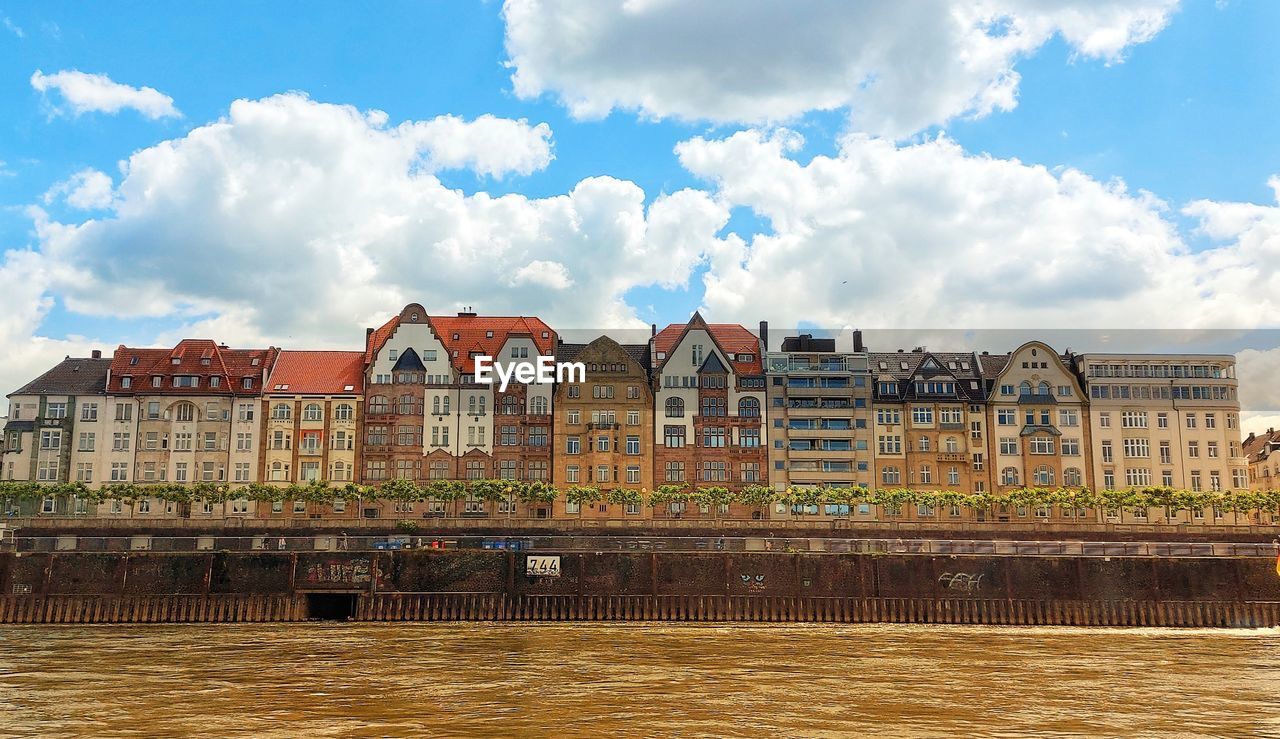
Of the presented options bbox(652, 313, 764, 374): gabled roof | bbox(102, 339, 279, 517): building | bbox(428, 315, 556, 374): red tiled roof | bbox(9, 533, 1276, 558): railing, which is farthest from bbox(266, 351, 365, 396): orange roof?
bbox(9, 533, 1276, 558): railing

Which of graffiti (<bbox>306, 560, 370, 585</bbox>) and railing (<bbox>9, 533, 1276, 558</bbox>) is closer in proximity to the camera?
graffiti (<bbox>306, 560, 370, 585</bbox>)

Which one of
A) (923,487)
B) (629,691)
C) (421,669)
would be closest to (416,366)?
(923,487)

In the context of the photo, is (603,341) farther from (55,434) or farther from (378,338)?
(55,434)

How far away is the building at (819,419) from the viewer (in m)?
95.9

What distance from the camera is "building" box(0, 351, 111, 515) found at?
92.6m

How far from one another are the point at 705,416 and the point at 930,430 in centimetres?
2090

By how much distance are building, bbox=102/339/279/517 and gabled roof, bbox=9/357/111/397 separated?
1578mm

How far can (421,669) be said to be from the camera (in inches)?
1603

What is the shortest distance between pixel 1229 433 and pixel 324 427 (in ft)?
274

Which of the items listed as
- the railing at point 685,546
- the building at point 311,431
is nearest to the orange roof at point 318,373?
the building at point 311,431

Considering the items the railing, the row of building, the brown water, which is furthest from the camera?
the row of building
